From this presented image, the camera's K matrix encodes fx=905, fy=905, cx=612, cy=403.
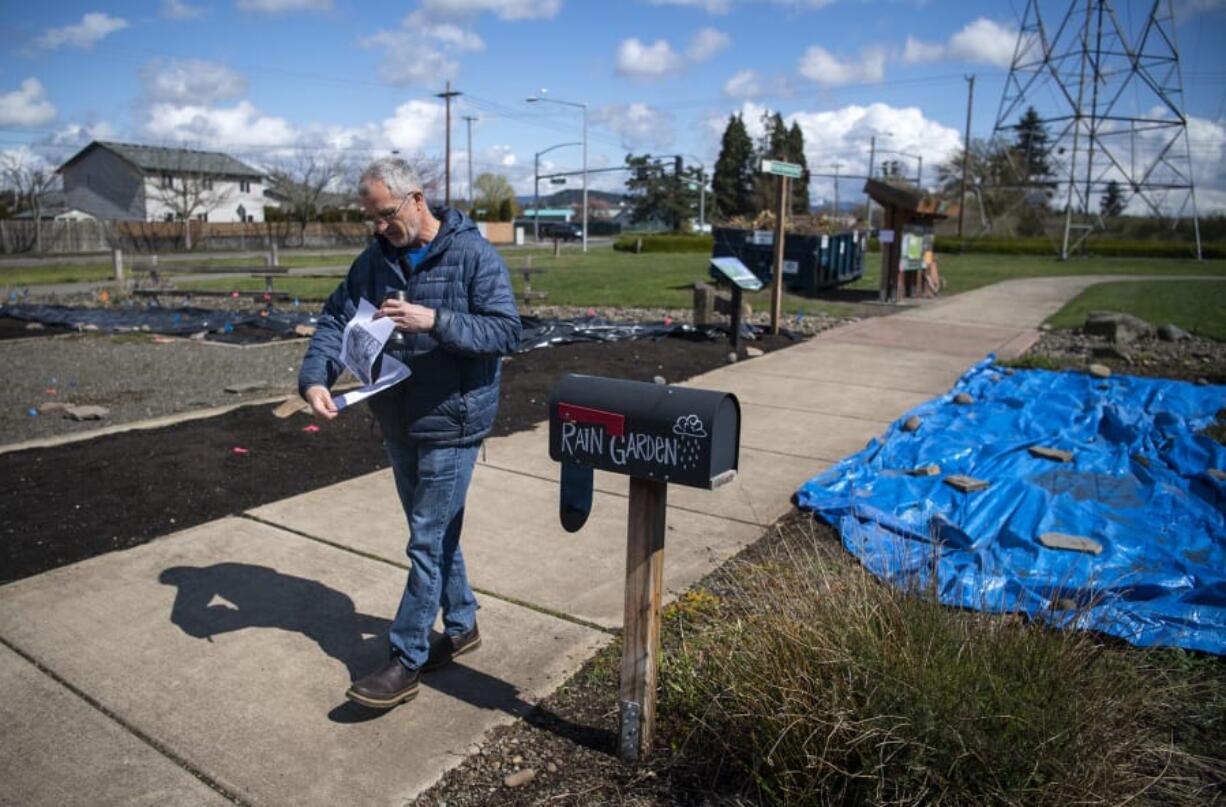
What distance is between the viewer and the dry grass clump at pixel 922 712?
2.36m

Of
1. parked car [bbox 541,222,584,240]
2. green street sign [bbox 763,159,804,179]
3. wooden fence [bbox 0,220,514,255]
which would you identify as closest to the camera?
green street sign [bbox 763,159,804,179]

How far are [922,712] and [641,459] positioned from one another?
102cm

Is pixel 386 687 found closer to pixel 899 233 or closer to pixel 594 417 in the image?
pixel 594 417

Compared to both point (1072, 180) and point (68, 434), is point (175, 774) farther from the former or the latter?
point (1072, 180)

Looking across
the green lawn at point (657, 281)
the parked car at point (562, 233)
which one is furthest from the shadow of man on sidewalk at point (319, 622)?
the parked car at point (562, 233)

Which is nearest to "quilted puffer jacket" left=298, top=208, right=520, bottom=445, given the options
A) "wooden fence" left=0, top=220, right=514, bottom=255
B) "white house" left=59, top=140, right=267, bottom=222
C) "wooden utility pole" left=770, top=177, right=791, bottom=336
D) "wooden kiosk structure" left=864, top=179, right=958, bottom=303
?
"wooden utility pole" left=770, top=177, right=791, bottom=336

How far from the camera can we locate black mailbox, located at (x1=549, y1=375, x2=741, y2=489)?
2.56m

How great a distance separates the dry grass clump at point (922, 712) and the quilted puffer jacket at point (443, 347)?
1.23 metres

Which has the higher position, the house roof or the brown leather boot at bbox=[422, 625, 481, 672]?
the house roof

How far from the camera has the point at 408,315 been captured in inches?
116

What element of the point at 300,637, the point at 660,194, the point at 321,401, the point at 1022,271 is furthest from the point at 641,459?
the point at 660,194

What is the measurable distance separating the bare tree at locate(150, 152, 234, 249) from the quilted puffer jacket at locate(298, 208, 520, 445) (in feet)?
210

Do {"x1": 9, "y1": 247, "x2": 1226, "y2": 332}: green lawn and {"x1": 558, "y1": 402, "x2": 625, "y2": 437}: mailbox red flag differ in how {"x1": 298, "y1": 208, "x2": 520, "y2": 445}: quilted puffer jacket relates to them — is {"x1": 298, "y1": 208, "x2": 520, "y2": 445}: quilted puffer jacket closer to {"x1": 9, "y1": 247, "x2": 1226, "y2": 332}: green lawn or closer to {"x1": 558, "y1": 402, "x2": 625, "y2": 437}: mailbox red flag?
{"x1": 558, "y1": 402, "x2": 625, "y2": 437}: mailbox red flag

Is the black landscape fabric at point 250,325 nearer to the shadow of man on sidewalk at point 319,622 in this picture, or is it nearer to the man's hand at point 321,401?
the shadow of man on sidewalk at point 319,622
